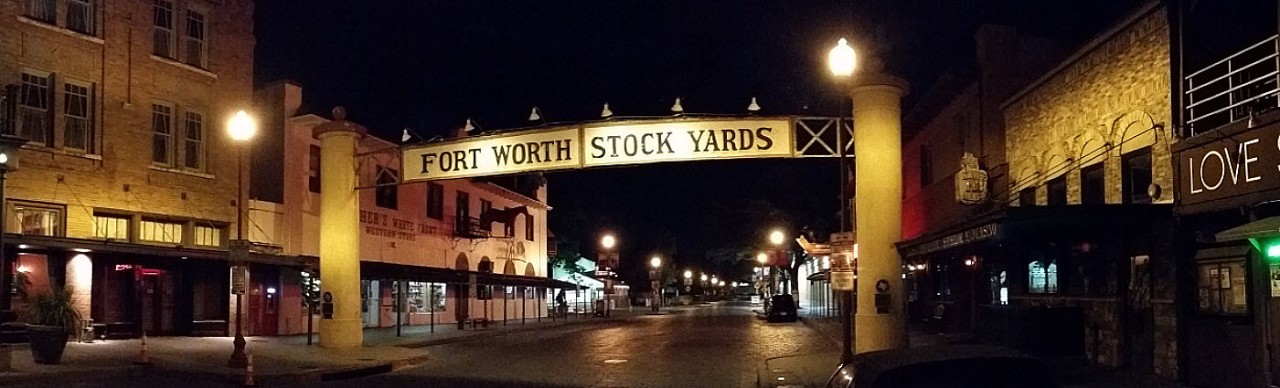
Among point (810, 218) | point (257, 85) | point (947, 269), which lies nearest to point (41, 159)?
point (257, 85)

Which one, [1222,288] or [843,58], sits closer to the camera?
[1222,288]

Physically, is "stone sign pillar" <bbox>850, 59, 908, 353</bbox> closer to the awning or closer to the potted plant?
the awning

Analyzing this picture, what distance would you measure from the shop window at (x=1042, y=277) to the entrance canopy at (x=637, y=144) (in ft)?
14.7

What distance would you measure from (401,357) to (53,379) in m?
7.81

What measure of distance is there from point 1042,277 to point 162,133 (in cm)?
2270

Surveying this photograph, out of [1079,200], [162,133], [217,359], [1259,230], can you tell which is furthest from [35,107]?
[1259,230]

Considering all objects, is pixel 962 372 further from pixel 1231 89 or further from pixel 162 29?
pixel 162 29

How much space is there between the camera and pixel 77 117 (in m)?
26.8

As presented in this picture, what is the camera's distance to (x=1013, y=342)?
59.6ft

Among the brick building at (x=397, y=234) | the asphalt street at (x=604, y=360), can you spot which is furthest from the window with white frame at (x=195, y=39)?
the asphalt street at (x=604, y=360)

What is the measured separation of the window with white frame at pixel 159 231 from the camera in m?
28.5

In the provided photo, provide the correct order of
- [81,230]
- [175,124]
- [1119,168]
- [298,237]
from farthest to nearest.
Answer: [298,237], [175,124], [81,230], [1119,168]

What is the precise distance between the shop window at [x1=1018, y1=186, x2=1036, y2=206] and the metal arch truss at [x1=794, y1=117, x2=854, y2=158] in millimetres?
4183

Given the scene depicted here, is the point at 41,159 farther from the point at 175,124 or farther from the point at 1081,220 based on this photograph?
the point at 1081,220
